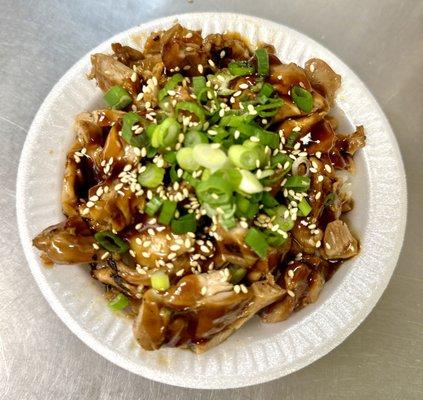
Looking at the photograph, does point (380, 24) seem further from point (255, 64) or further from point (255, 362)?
point (255, 362)

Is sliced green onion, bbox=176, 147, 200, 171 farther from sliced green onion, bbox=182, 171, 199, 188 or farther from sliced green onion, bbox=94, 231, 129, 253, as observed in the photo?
sliced green onion, bbox=94, 231, 129, 253

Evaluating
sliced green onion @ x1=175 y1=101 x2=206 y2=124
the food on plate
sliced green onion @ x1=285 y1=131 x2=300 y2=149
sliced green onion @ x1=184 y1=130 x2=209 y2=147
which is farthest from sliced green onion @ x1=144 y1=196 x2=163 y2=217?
sliced green onion @ x1=285 y1=131 x2=300 y2=149

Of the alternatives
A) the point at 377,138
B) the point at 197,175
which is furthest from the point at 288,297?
the point at 377,138

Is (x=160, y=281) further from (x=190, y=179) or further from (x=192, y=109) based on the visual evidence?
(x=192, y=109)

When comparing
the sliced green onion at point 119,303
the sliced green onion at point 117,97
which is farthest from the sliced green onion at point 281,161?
the sliced green onion at point 119,303

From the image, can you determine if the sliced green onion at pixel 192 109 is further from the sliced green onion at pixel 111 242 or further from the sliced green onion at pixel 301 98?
the sliced green onion at pixel 111 242

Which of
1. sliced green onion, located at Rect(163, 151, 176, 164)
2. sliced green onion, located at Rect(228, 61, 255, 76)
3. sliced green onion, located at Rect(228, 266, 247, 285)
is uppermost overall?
sliced green onion, located at Rect(228, 61, 255, 76)

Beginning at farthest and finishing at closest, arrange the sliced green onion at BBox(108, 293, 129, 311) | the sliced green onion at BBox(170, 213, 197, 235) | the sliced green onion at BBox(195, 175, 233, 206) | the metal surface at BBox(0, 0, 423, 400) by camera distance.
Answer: the metal surface at BBox(0, 0, 423, 400) < the sliced green onion at BBox(108, 293, 129, 311) < the sliced green onion at BBox(170, 213, 197, 235) < the sliced green onion at BBox(195, 175, 233, 206)

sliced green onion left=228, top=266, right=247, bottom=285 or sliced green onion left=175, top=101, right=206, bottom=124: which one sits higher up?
sliced green onion left=175, top=101, right=206, bottom=124

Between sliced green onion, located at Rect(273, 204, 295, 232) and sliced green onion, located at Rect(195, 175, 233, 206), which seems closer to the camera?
sliced green onion, located at Rect(195, 175, 233, 206)
